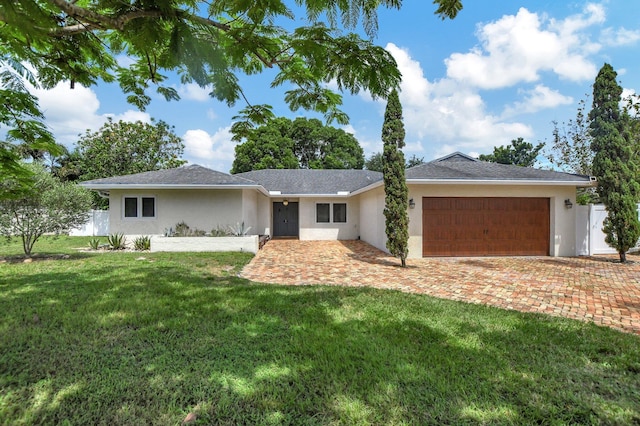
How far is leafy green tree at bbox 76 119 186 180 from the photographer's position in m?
26.8

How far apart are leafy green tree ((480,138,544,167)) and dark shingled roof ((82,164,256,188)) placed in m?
35.7

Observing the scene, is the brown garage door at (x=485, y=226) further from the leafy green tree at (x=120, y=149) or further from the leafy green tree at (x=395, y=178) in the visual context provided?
the leafy green tree at (x=120, y=149)

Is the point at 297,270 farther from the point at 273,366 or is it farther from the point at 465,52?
the point at 465,52

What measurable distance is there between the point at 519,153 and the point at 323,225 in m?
31.1

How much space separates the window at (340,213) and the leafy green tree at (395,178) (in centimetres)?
884

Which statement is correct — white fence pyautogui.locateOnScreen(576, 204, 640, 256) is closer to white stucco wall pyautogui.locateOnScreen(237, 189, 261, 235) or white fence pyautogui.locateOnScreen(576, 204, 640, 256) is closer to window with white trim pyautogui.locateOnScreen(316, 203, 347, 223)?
window with white trim pyautogui.locateOnScreen(316, 203, 347, 223)

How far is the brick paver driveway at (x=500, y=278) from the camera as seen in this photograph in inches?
221

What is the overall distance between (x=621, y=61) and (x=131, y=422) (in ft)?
53.8

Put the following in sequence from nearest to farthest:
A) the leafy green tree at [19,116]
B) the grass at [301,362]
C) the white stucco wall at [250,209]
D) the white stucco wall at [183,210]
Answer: the grass at [301,362] < the leafy green tree at [19,116] < the white stucco wall at [183,210] < the white stucco wall at [250,209]

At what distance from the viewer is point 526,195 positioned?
11.8m

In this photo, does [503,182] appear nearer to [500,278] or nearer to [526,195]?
[526,195]

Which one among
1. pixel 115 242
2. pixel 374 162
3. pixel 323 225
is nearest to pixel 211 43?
pixel 115 242

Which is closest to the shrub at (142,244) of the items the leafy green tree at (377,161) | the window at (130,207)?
the window at (130,207)

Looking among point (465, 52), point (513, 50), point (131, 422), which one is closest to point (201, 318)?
point (131, 422)
